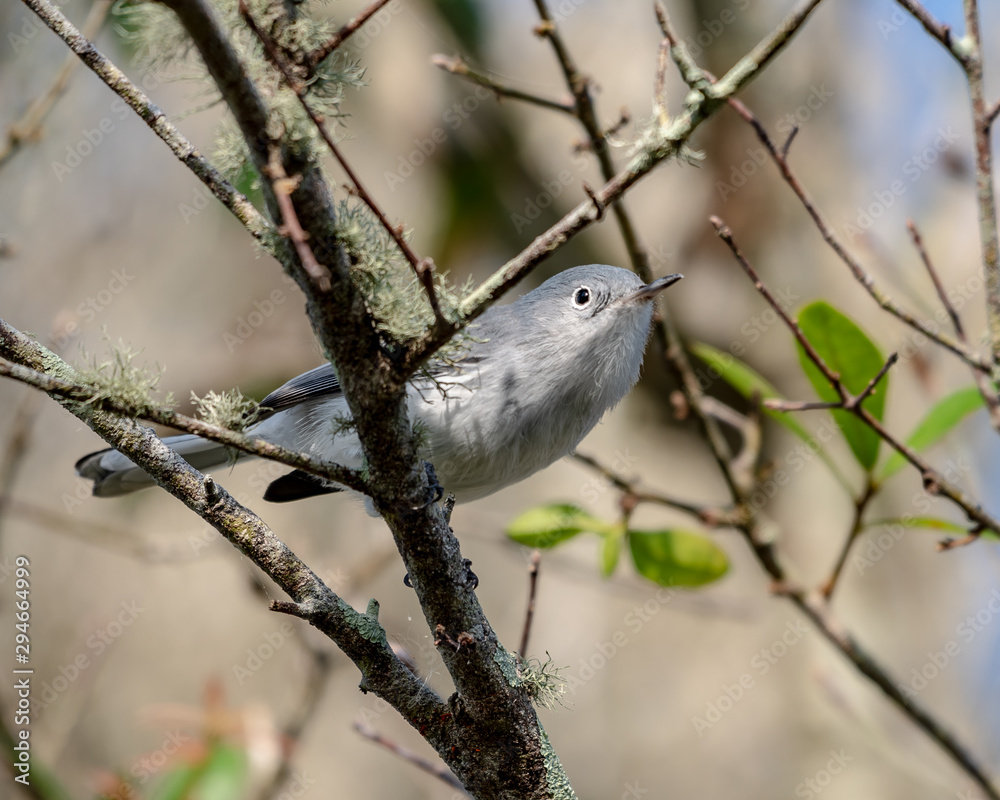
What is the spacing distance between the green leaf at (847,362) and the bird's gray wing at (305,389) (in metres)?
1.26

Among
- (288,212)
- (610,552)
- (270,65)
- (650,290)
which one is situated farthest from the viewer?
(610,552)

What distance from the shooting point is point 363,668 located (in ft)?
4.78

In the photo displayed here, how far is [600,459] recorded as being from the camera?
399 cm

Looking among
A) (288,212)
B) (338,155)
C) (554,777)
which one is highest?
(338,155)

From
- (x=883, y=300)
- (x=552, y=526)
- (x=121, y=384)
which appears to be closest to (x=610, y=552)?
(x=552, y=526)

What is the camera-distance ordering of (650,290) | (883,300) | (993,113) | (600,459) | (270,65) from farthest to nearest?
(600,459) < (650,290) < (883,300) < (993,113) < (270,65)

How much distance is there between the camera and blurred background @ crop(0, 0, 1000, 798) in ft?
11.5

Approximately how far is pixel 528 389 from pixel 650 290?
0.38 metres

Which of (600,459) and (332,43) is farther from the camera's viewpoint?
(600,459)

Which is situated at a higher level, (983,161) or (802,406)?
(983,161)

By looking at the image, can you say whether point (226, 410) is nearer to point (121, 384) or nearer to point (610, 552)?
point (121, 384)

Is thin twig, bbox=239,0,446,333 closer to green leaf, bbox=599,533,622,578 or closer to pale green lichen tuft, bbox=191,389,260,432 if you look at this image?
pale green lichen tuft, bbox=191,389,260,432

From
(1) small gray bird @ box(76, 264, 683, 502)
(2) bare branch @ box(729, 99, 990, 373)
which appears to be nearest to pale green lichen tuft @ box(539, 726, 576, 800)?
(1) small gray bird @ box(76, 264, 683, 502)

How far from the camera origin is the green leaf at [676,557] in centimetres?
240
